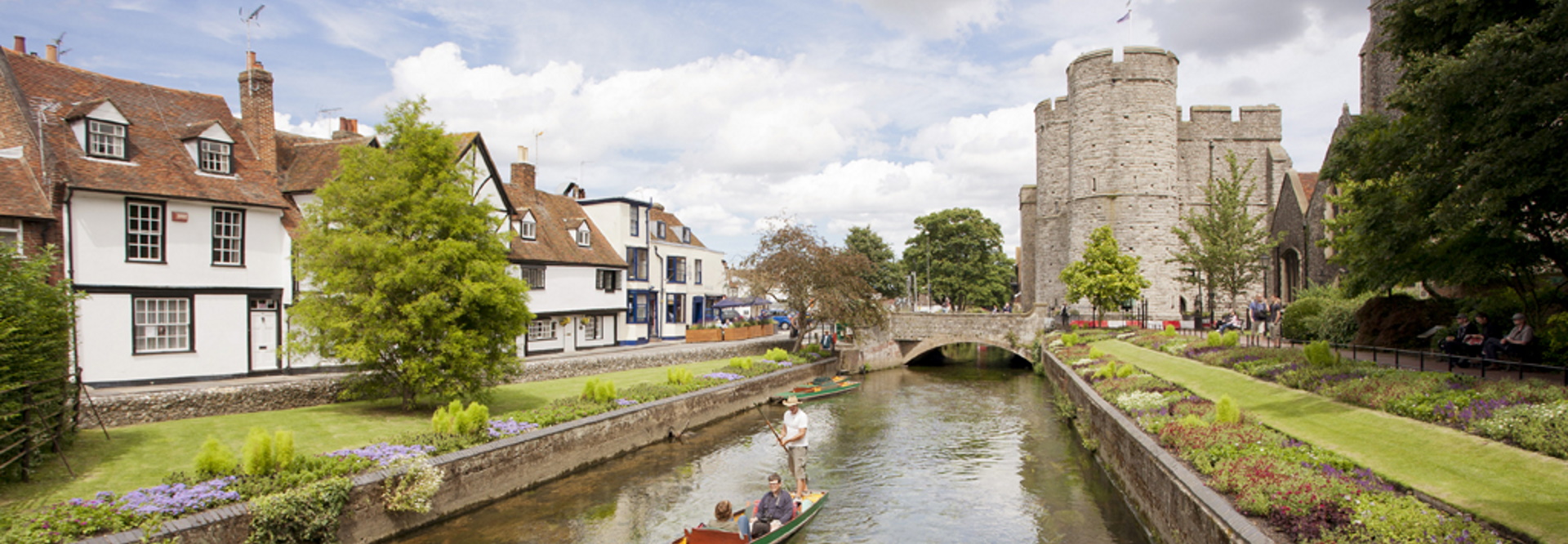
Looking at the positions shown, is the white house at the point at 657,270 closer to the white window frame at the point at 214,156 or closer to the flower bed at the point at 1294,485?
the white window frame at the point at 214,156

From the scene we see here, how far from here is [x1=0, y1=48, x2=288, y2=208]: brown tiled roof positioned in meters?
19.7

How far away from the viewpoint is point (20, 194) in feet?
59.2

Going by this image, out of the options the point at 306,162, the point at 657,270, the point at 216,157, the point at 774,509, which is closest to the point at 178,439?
the point at 216,157

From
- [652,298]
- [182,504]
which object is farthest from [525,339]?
[182,504]

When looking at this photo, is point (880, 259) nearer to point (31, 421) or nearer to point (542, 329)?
point (542, 329)

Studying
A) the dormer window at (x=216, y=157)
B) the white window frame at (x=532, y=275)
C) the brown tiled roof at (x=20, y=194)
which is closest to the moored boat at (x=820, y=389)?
the white window frame at (x=532, y=275)

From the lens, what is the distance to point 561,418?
19.5 meters

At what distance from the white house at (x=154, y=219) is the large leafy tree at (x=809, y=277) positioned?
849 inches

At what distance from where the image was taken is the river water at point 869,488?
48.0 ft

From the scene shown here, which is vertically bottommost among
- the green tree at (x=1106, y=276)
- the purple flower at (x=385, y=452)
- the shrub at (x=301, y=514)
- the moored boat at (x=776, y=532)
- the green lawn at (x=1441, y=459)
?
the moored boat at (x=776, y=532)

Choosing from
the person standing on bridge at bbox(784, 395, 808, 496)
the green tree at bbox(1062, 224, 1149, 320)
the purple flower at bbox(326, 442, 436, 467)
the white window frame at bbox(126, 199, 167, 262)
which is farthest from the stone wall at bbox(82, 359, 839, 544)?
the green tree at bbox(1062, 224, 1149, 320)

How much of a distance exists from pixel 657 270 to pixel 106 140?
27.5 m

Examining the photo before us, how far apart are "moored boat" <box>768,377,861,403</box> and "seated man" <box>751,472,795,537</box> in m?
18.0

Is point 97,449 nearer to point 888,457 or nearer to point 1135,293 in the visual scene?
point 888,457
